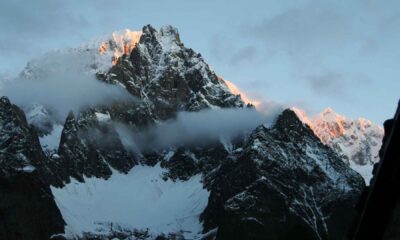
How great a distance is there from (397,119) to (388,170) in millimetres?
652

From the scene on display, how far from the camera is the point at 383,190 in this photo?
9.58m

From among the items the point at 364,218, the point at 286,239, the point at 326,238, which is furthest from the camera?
the point at 326,238

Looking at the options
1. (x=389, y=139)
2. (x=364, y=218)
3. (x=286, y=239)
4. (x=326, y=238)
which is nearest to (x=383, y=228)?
(x=364, y=218)

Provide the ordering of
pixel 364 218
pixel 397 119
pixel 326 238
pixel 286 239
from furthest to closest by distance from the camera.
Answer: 1. pixel 326 238
2. pixel 286 239
3. pixel 364 218
4. pixel 397 119

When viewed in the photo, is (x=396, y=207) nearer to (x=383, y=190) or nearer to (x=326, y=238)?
(x=383, y=190)

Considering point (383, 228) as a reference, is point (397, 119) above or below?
above

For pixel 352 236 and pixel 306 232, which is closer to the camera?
pixel 352 236

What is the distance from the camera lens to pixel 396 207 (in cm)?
966

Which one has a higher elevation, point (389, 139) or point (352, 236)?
point (389, 139)

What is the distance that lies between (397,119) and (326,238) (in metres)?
17.3

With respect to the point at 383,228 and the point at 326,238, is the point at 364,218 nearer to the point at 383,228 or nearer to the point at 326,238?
the point at 383,228

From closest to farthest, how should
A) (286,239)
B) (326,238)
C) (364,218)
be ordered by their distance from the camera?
(364,218)
(286,239)
(326,238)

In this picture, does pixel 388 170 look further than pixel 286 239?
No

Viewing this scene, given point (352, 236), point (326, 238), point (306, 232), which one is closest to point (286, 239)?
point (306, 232)
